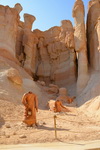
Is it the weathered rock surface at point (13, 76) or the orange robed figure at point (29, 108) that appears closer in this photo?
the orange robed figure at point (29, 108)

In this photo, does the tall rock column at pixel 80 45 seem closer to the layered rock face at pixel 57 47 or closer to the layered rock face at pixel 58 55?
the layered rock face at pixel 57 47

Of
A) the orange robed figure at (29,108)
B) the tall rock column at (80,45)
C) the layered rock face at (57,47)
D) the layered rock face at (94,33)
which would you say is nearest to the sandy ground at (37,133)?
the orange robed figure at (29,108)

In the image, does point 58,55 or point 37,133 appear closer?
point 37,133

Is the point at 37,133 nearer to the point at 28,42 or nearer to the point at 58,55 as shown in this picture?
the point at 58,55

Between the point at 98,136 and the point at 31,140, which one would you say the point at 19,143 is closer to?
the point at 31,140

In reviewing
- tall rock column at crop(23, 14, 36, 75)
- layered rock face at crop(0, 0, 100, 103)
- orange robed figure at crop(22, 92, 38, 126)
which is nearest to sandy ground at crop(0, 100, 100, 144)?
orange robed figure at crop(22, 92, 38, 126)

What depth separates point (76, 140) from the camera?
18.7ft

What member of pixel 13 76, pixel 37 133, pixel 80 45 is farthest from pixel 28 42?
pixel 37 133

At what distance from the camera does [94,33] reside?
1689 cm

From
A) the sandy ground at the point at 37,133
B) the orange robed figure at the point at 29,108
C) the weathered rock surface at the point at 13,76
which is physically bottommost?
the sandy ground at the point at 37,133

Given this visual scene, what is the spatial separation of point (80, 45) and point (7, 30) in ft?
27.4

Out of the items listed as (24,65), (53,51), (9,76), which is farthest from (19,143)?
(53,51)

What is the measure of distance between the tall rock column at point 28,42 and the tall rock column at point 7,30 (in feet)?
9.53

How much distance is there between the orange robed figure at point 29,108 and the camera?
787cm
